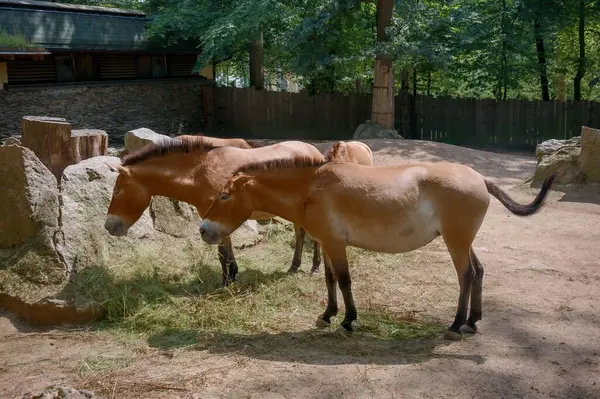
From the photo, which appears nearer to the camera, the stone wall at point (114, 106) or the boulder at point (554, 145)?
the boulder at point (554, 145)

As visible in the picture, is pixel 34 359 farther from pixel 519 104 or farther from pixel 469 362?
pixel 519 104

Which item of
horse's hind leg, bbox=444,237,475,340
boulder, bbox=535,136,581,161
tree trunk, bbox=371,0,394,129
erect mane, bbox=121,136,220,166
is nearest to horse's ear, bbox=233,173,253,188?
erect mane, bbox=121,136,220,166

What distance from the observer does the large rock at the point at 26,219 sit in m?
6.18

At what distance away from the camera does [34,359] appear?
5.00 meters

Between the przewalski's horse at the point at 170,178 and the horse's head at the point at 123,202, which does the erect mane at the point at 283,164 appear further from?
the horse's head at the point at 123,202

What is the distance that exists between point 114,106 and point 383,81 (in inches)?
330

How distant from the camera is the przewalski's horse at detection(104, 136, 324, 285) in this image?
615 cm

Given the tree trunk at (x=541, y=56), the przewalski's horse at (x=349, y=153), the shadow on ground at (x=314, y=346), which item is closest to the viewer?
the shadow on ground at (x=314, y=346)

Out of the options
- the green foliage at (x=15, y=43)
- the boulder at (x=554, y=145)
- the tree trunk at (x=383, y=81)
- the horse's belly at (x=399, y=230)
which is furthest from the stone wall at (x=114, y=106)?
the horse's belly at (x=399, y=230)

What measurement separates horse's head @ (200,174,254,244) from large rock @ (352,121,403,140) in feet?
40.7

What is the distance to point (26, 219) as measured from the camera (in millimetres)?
6480

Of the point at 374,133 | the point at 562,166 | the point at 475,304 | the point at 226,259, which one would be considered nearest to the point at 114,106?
the point at 374,133

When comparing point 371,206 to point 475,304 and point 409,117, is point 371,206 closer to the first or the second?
point 475,304

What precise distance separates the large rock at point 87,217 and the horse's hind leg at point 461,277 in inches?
139
